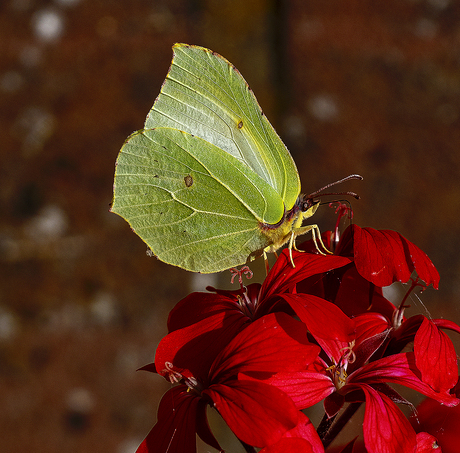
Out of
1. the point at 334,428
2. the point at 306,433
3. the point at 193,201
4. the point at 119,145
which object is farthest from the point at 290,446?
the point at 119,145

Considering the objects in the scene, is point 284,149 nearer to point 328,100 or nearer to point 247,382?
point 247,382

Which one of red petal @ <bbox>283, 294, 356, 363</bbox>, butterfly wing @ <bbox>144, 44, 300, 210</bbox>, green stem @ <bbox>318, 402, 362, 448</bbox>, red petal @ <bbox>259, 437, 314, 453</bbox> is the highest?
butterfly wing @ <bbox>144, 44, 300, 210</bbox>

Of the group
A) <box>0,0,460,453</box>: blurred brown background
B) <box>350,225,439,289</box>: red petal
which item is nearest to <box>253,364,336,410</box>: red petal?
<box>350,225,439,289</box>: red petal

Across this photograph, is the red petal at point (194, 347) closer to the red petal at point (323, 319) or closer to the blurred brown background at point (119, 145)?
the red petal at point (323, 319)

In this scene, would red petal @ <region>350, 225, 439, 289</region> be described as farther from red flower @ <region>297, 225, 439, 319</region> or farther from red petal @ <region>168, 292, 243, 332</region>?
red petal @ <region>168, 292, 243, 332</region>

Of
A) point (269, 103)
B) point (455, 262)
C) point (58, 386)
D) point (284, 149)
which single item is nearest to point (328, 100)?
point (269, 103)

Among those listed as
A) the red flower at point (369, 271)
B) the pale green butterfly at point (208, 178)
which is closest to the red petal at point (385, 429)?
the red flower at point (369, 271)

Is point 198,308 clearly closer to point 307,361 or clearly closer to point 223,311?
point 223,311
